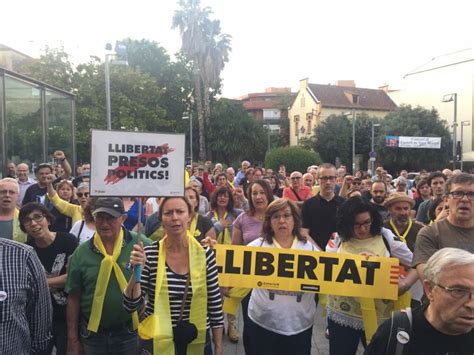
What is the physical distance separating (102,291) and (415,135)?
4405 cm

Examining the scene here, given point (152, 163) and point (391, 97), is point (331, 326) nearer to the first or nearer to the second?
point (152, 163)

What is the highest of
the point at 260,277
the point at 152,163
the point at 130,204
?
the point at 152,163

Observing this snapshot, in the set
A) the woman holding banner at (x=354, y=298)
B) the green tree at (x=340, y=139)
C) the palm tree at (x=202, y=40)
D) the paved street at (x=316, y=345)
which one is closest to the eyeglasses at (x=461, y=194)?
the woman holding banner at (x=354, y=298)

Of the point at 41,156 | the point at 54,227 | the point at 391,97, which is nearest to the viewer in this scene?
the point at 54,227

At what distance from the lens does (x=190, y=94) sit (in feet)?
149

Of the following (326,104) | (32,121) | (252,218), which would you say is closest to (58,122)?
(32,121)

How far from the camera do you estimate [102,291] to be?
10.4 ft

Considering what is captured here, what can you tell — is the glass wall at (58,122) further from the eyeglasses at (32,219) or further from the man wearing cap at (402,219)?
the man wearing cap at (402,219)

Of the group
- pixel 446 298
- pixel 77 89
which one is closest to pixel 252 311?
pixel 446 298

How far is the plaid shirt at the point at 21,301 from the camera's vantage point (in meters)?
2.41

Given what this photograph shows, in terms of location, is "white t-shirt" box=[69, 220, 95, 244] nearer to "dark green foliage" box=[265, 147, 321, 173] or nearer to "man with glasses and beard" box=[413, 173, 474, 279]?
"man with glasses and beard" box=[413, 173, 474, 279]

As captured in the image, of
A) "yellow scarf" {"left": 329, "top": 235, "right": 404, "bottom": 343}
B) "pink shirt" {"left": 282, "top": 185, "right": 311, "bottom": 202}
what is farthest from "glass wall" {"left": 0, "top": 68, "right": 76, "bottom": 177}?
"yellow scarf" {"left": 329, "top": 235, "right": 404, "bottom": 343}

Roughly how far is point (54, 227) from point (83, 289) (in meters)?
2.63

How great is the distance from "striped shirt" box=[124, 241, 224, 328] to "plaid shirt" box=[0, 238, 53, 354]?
53 cm
